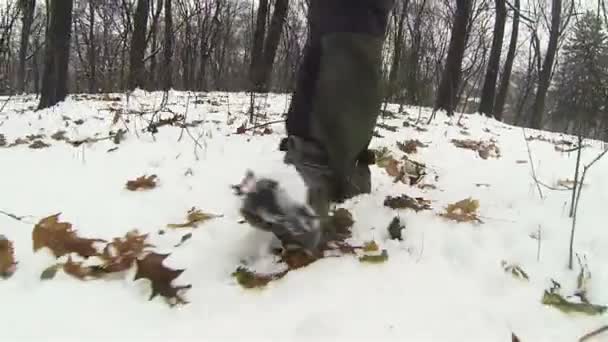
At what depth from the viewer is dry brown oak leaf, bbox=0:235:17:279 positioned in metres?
1.04

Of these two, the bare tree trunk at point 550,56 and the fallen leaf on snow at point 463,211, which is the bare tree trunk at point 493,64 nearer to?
the bare tree trunk at point 550,56

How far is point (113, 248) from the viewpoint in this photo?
1153 millimetres

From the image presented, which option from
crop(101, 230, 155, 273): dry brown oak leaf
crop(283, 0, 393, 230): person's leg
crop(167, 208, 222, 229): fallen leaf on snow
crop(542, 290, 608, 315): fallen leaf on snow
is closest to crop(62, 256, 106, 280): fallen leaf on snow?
crop(101, 230, 155, 273): dry brown oak leaf

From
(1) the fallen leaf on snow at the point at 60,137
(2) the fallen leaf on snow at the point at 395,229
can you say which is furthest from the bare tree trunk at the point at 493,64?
(2) the fallen leaf on snow at the point at 395,229

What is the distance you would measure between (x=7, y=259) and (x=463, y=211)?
49.7 inches

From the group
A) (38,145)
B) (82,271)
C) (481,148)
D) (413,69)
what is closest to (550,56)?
(413,69)

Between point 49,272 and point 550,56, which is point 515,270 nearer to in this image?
point 49,272

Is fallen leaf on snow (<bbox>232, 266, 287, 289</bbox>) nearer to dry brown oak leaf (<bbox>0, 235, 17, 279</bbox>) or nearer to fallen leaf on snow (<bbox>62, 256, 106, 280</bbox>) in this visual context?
fallen leaf on snow (<bbox>62, 256, 106, 280</bbox>)

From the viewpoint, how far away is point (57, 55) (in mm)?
7039

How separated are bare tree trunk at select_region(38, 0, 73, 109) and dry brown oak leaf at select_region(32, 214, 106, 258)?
6352 mm

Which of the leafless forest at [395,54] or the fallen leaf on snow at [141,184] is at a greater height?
the leafless forest at [395,54]

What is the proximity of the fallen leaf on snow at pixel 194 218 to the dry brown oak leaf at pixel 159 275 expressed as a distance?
0.25 m

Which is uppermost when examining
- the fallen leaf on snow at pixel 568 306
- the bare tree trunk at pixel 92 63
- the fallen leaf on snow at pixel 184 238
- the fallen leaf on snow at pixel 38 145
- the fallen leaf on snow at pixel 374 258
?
the bare tree trunk at pixel 92 63

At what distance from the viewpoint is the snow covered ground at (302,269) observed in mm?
885
